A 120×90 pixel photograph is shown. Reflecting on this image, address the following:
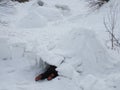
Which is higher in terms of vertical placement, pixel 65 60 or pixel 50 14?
pixel 50 14

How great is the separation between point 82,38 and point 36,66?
112cm

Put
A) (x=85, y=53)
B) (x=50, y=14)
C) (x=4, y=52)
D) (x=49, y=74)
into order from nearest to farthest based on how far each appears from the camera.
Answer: (x=49, y=74), (x=85, y=53), (x=4, y=52), (x=50, y=14)

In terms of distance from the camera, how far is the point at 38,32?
7.77m

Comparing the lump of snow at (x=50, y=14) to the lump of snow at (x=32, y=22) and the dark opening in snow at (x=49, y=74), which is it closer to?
the lump of snow at (x=32, y=22)

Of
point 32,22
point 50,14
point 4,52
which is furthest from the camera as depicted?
point 50,14

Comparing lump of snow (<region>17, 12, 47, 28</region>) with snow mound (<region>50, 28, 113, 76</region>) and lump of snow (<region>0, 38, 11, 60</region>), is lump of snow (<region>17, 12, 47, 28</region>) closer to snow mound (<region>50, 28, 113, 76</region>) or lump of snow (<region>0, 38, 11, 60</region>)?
lump of snow (<region>0, 38, 11, 60</region>)

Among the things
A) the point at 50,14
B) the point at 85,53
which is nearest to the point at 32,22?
the point at 50,14

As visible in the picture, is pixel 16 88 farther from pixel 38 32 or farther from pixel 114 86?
pixel 38 32

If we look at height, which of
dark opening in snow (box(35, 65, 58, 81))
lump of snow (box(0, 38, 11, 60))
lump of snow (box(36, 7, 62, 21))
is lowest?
dark opening in snow (box(35, 65, 58, 81))

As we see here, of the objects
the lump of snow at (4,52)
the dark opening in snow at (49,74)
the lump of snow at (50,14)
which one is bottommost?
the dark opening in snow at (49,74)

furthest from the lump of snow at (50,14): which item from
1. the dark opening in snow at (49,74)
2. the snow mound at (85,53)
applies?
the dark opening in snow at (49,74)

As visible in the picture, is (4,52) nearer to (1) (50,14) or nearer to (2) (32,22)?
(2) (32,22)

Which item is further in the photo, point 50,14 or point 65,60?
point 50,14

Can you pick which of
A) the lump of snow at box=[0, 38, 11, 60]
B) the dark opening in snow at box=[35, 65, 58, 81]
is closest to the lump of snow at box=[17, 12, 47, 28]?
the lump of snow at box=[0, 38, 11, 60]
